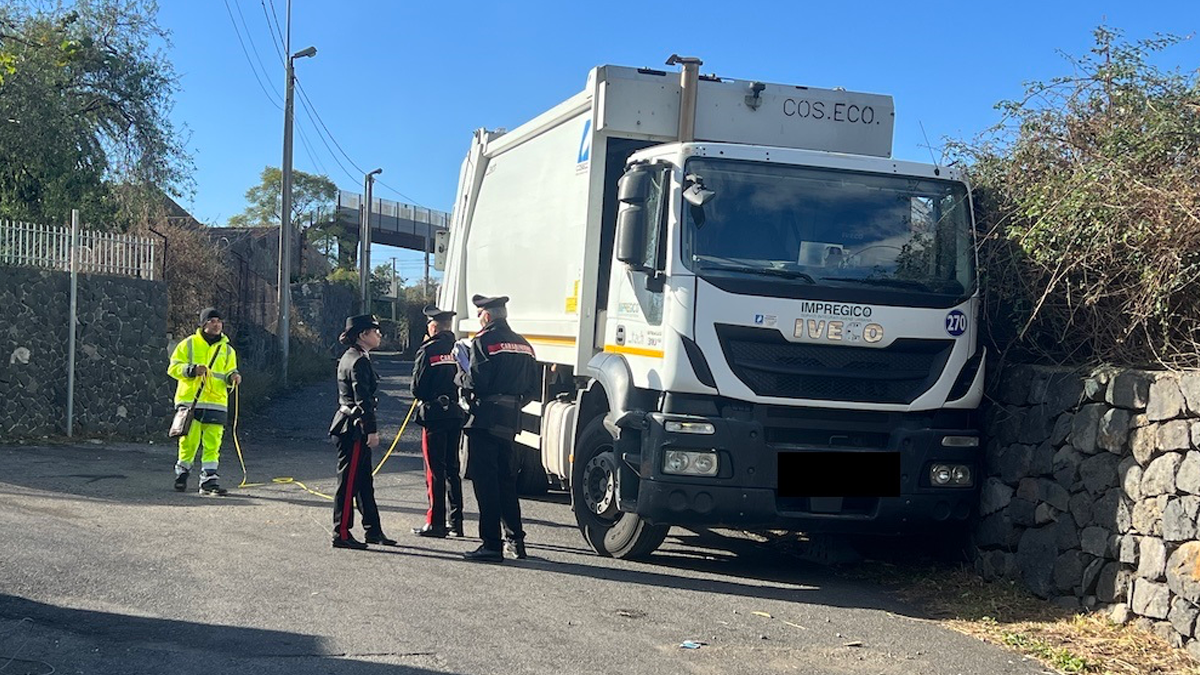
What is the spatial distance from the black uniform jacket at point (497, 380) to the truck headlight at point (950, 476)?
9.13 ft

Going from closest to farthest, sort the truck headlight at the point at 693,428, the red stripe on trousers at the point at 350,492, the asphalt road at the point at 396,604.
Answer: the asphalt road at the point at 396,604, the truck headlight at the point at 693,428, the red stripe on trousers at the point at 350,492

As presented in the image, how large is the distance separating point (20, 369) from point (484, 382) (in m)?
8.16

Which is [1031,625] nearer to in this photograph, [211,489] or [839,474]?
[839,474]

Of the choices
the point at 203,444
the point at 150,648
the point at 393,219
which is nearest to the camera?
the point at 150,648

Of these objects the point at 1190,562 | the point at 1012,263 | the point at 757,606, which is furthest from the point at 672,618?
the point at 1012,263

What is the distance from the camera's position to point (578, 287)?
26.6ft

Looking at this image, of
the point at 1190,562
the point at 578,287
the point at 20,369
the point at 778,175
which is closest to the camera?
the point at 1190,562

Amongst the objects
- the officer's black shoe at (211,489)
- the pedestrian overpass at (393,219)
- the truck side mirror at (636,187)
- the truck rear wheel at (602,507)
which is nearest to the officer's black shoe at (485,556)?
the truck rear wheel at (602,507)

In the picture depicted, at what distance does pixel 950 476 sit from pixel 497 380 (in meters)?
3.04

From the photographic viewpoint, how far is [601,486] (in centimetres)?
762

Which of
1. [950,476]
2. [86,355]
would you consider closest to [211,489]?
[86,355]

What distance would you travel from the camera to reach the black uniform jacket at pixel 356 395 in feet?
25.6

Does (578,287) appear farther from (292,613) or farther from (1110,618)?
(1110,618)

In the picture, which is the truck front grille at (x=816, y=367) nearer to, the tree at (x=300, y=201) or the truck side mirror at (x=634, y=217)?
the truck side mirror at (x=634, y=217)
